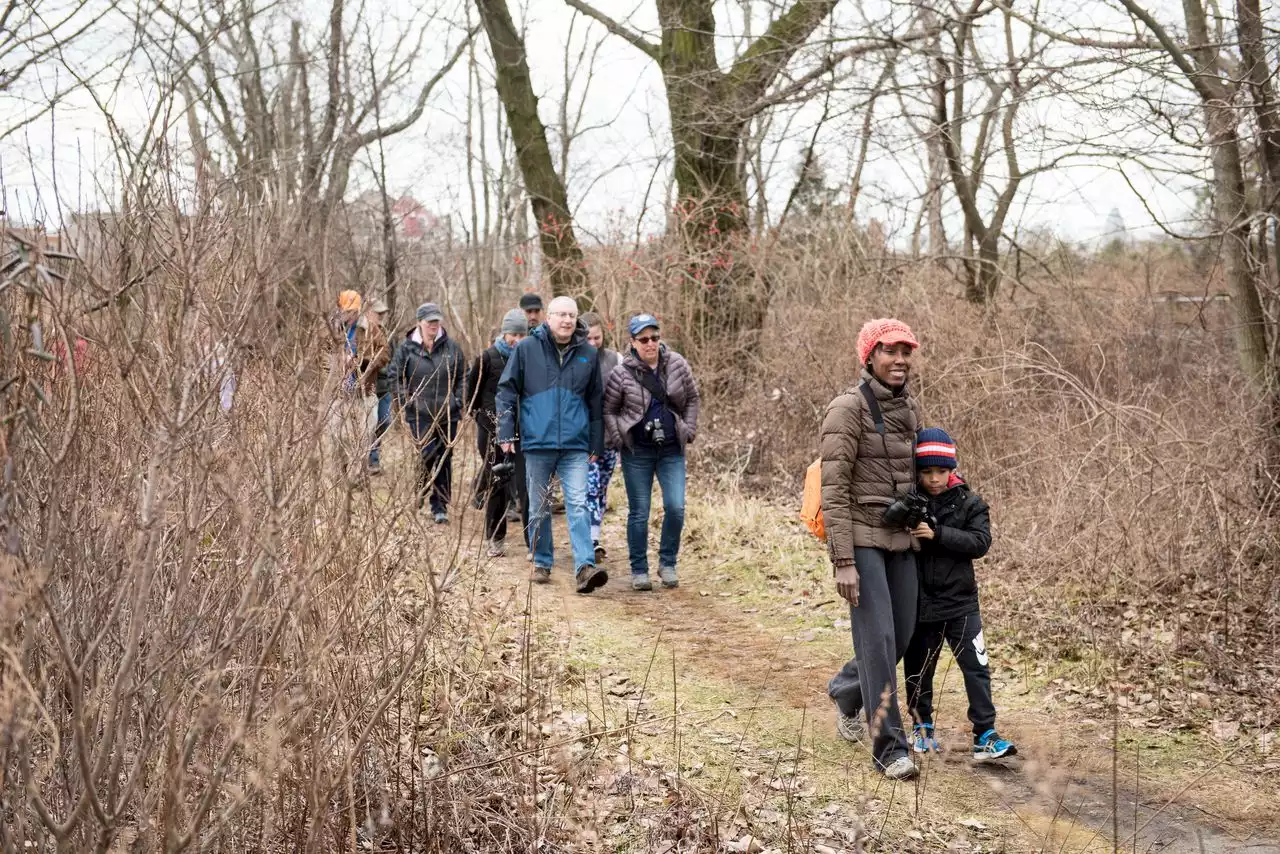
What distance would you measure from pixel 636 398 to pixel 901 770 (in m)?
3.99

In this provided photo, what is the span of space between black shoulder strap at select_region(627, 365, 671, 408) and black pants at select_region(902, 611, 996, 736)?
3.38 meters

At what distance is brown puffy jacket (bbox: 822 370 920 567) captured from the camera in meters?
5.09

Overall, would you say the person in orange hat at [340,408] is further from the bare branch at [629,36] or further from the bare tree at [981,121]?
the bare branch at [629,36]

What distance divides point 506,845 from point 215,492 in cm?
159

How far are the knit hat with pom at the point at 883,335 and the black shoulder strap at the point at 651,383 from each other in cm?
326

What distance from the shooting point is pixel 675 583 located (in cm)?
878

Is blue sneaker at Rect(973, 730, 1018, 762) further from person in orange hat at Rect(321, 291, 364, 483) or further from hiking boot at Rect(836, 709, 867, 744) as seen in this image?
person in orange hat at Rect(321, 291, 364, 483)

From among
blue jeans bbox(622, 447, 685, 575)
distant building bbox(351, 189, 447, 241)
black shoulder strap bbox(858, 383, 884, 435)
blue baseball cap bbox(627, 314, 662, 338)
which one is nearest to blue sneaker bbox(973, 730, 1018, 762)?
black shoulder strap bbox(858, 383, 884, 435)

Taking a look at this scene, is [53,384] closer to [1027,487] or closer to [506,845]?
[506,845]

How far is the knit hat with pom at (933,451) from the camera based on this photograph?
5.27 m

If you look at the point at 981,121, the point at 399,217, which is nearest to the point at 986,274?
the point at 981,121

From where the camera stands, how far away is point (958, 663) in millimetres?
5246

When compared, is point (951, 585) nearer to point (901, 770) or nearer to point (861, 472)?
point (861, 472)

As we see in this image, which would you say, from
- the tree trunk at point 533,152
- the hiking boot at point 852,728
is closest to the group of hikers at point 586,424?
the hiking boot at point 852,728
